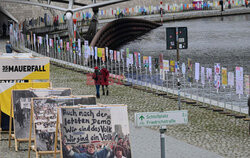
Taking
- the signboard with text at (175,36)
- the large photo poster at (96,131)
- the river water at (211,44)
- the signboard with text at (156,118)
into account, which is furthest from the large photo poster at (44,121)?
the river water at (211,44)

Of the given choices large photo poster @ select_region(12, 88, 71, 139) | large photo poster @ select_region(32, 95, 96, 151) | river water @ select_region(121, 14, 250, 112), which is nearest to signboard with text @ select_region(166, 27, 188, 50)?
river water @ select_region(121, 14, 250, 112)

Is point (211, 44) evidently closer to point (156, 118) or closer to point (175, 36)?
point (175, 36)

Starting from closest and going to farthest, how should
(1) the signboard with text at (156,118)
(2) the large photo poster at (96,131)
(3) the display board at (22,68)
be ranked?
(1) the signboard with text at (156,118) → (2) the large photo poster at (96,131) → (3) the display board at (22,68)

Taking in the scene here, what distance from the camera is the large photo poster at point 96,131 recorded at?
39.3 feet

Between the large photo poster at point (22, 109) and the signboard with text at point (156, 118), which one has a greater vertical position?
the signboard with text at point (156, 118)

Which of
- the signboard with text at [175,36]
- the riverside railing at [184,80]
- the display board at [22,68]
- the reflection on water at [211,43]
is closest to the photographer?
the display board at [22,68]

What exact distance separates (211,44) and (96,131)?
6188 centimetres

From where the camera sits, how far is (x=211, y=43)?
74.2 m

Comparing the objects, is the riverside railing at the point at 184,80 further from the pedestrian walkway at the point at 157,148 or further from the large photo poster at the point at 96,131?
the large photo poster at the point at 96,131

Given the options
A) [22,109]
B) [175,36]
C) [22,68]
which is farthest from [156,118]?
[175,36]

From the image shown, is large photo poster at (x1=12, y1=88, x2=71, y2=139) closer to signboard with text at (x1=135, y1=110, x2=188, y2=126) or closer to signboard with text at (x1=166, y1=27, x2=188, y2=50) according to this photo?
signboard with text at (x1=135, y1=110, x2=188, y2=126)

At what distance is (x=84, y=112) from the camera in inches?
480

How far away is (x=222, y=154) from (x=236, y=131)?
139 inches

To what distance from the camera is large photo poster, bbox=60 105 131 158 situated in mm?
11977
